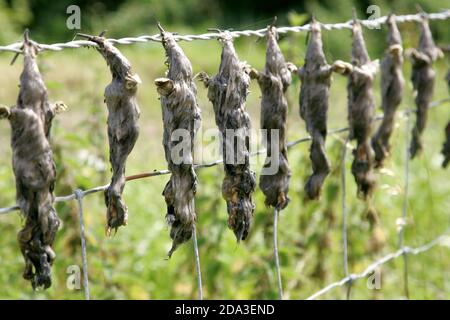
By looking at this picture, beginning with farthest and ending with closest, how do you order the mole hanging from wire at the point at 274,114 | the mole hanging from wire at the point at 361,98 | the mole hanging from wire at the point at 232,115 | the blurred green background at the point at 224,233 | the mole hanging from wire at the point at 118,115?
the blurred green background at the point at 224,233 → the mole hanging from wire at the point at 361,98 → the mole hanging from wire at the point at 274,114 → the mole hanging from wire at the point at 232,115 → the mole hanging from wire at the point at 118,115

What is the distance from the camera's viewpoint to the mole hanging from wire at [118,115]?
57.4 inches

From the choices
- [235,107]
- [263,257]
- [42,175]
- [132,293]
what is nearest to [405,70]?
[263,257]

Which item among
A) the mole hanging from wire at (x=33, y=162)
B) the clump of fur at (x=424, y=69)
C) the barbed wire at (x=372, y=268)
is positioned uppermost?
the clump of fur at (x=424, y=69)

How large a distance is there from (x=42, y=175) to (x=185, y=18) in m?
10.1

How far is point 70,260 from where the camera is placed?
267cm

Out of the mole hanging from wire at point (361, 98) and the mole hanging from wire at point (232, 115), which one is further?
the mole hanging from wire at point (361, 98)

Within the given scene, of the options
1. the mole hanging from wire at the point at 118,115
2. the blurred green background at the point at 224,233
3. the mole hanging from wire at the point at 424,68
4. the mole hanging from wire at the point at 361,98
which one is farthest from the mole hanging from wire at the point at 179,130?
the mole hanging from wire at the point at 424,68

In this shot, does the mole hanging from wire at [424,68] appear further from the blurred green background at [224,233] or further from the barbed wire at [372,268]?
the barbed wire at [372,268]

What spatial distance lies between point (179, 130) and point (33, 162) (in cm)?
33

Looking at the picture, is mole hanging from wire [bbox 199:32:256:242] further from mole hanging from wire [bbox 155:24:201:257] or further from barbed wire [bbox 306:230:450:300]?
barbed wire [bbox 306:230:450:300]

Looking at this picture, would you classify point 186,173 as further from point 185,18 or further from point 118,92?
point 185,18

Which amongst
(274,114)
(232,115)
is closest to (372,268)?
(274,114)

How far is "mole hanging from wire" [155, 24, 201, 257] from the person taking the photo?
1.52 metres

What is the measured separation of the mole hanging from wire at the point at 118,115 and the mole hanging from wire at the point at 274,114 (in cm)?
35
